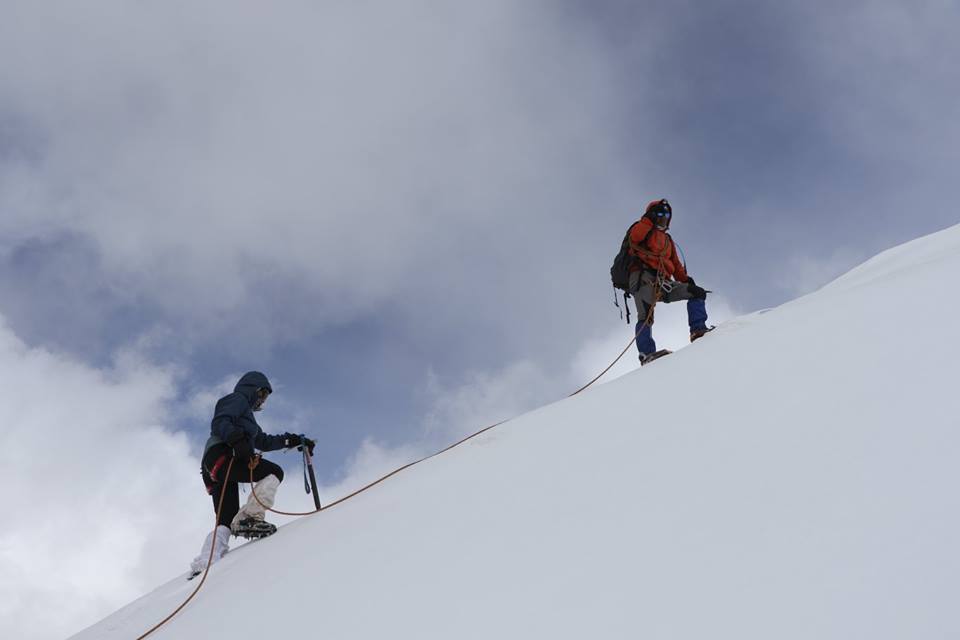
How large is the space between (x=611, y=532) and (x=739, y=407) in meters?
1.08

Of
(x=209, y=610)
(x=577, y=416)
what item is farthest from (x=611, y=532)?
(x=209, y=610)

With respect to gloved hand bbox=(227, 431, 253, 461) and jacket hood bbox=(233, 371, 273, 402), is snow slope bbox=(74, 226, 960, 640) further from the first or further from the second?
jacket hood bbox=(233, 371, 273, 402)

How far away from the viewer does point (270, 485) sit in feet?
19.2

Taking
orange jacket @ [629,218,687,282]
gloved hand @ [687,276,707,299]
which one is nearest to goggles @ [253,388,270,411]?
orange jacket @ [629,218,687,282]

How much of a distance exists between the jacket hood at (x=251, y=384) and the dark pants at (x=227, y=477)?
1.61 feet

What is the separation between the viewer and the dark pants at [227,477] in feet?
18.9

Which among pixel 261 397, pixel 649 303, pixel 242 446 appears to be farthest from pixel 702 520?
pixel 649 303

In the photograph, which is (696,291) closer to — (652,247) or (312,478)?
(652,247)

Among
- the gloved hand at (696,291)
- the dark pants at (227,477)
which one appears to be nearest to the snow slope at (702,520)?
the dark pants at (227,477)

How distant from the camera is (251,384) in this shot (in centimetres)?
603

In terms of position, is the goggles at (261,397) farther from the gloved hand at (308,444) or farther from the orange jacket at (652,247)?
the orange jacket at (652,247)

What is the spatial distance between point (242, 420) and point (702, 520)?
4626 millimetres

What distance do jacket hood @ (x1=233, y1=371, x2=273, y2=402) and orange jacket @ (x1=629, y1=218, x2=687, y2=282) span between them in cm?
399

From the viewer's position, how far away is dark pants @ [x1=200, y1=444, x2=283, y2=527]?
575cm
